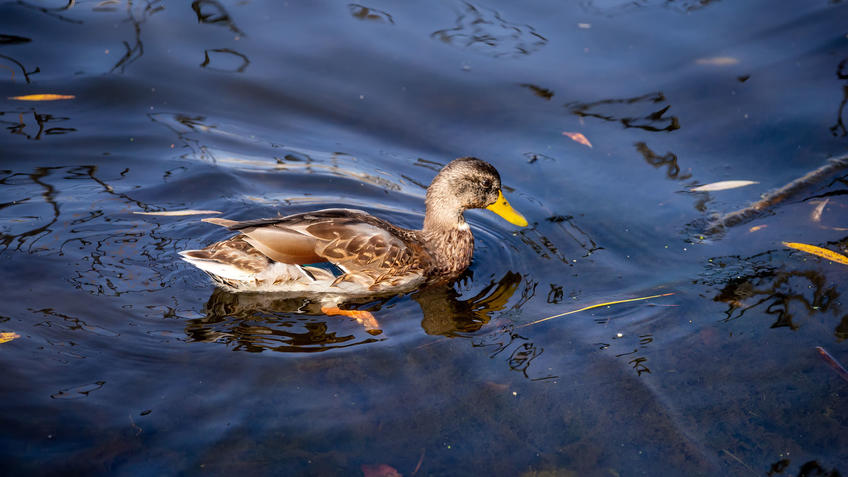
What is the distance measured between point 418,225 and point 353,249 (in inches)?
45.8

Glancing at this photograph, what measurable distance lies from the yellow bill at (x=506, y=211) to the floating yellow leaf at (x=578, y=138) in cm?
147

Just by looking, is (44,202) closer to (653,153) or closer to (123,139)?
(123,139)

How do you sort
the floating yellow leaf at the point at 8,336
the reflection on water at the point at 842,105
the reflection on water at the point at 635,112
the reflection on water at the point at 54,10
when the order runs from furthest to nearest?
the reflection on water at the point at 54,10, the reflection on water at the point at 635,112, the reflection on water at the point at 842,105, the floating yellow leaf at the point at 8,336

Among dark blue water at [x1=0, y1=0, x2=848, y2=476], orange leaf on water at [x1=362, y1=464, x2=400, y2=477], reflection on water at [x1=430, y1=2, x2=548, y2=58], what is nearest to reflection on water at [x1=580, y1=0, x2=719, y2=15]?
dark blue water at [x1=0, y1=0, x2=848, y2=476]

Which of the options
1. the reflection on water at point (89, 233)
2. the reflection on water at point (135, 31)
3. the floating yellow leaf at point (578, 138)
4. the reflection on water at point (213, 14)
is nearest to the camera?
the reflection on water at point (89, 233)

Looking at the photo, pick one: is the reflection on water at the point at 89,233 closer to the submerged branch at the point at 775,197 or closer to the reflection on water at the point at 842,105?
the submerged branch at the point at 775,197

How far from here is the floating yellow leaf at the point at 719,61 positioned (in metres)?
8.23

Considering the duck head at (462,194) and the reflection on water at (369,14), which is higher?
the reflection on water at (369,14)

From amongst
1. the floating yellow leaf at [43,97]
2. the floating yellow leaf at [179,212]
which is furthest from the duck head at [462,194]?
the floating yellow leaf at [43,97]

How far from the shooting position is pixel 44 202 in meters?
6.16

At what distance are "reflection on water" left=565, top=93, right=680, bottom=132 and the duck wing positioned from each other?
9.41 feet

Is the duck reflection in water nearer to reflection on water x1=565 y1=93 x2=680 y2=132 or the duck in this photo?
the duck

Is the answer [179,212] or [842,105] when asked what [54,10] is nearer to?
[179,212]

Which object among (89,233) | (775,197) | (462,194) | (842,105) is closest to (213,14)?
(89,233)
